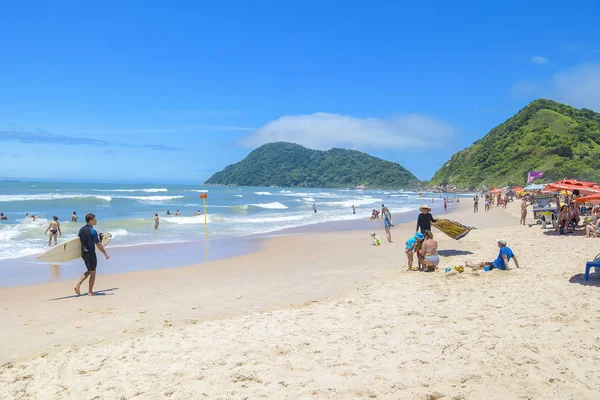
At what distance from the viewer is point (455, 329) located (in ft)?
17.7

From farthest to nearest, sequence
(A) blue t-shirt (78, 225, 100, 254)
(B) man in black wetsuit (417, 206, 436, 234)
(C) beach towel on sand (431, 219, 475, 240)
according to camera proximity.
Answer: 1. (C) beach towel on sand (431, 219, 475, 240)
2. (B) man in black wetsuit (417, 206, 436, 234)
3. (A) blue t-shirt (78, 225, 100, 254)

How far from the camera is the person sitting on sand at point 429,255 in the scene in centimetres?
940

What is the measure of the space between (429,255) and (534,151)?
9844cm

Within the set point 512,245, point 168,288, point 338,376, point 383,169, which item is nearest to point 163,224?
point 168,288

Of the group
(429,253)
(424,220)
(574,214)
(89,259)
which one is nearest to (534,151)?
(574,214)

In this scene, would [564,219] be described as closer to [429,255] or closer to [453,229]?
[453,229]

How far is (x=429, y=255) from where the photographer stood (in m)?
9.47

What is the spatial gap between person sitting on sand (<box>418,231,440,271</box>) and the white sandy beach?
26 centimetres

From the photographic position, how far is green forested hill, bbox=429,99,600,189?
268ft

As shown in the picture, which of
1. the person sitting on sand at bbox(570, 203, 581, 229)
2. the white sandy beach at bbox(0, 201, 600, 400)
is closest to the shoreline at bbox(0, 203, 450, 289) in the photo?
the white sandy beach at bbox(0, 201, 600, 400)

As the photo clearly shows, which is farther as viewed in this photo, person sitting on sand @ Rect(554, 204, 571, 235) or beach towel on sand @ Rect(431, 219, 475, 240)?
person sitting on sand @ Rect(554, 204, 571, 235)

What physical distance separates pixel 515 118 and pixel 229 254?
12839cm

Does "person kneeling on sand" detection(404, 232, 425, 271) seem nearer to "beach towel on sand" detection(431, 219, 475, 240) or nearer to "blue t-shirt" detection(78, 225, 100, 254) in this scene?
"beach towel on sand" detection(431, 219, 475, 240)

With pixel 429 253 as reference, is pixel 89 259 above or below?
above
